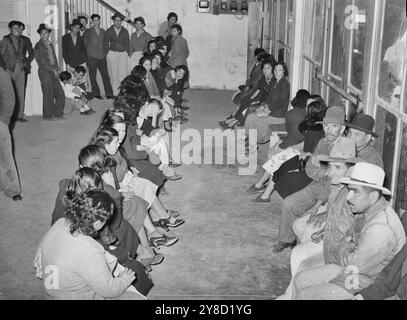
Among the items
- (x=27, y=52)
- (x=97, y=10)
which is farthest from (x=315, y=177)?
(x=97, y=10)

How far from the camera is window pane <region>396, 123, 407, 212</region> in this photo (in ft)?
14.0

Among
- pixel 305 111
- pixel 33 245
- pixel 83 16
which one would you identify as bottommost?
pixel 33 245

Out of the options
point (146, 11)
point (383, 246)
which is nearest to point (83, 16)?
point (146, 11)

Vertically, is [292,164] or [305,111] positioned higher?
[305,111]

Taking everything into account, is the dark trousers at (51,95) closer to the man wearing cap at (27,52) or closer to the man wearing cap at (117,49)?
the man wearing cap at (27,52)

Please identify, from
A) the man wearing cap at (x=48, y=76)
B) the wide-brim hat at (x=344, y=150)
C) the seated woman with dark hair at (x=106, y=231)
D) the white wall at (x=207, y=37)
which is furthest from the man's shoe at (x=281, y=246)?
the white wall at (x=207, y=37)

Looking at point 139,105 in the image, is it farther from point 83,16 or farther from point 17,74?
point 83,16

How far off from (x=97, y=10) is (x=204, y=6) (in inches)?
99.1

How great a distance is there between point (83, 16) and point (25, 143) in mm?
4903

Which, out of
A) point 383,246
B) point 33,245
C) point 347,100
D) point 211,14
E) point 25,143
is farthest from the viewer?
point 211,14

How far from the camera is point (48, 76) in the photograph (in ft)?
33.1

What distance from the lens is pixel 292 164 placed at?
5488 mm

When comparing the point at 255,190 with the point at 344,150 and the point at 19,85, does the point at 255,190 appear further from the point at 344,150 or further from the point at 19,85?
the point at 19,85

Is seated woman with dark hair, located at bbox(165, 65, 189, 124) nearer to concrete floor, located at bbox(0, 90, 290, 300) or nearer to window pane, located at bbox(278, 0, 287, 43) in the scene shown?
window pane, located at bbox(278, 0, 287, 43)
